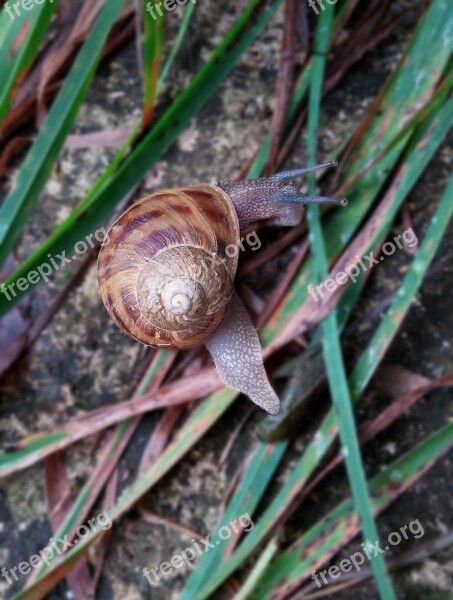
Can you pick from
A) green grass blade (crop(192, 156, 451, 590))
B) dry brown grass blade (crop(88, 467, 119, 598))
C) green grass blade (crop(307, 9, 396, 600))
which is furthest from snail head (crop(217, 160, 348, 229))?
dry brown grass blade (crop(88, 467, 119, 598))

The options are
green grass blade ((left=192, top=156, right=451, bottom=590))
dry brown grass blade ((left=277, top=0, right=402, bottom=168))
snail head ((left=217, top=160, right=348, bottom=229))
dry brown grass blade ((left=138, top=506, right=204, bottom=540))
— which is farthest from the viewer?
dry brown grass blade ((left=277, top=0, right=402, bottom=168))

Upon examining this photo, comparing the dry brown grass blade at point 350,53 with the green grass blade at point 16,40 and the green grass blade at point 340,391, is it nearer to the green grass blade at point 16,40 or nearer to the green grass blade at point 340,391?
the green grass blade at point 340,391

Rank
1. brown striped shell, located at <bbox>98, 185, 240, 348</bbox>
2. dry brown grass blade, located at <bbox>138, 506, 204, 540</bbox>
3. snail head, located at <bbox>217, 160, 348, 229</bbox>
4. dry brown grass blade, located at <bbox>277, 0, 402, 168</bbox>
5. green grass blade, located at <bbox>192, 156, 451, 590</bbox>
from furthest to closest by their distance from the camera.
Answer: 1. dry brown grass blade, located at <bbox>277, 0, 402, 168</bbox>
2. dry brown grass blade, located at <bbox>138, 506, 204, 540</bbox>
3. green grass blade, located at <bbox>192, 156, 451, 590</bbox>
4. snail head, located at <bbox>217, 160, 348, 229</bbox>
5. brown striped shell, located at <bbox>98, 185, 240, 348</bbox>

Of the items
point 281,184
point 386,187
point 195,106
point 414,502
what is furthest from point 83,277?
point 414,502

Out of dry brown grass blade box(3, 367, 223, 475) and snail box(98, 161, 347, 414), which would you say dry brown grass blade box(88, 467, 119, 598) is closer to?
dry brown grass blade box(3, 367, 223, 475)

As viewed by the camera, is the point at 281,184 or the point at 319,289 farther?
the point at 319,289

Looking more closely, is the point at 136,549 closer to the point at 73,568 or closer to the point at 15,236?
the point at 73,568
